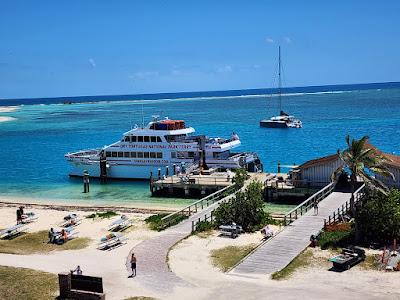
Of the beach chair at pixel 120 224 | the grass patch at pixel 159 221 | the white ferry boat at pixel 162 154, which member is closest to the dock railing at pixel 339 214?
the grass patch at pixel 159 221

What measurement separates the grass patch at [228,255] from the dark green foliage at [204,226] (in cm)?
356

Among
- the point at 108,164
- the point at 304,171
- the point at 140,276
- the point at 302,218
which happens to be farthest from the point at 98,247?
the point at 108,164

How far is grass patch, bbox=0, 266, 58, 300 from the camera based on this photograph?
2391 centimetres

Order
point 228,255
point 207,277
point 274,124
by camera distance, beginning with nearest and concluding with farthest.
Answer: point 207,277, point 228,255, point 274,124

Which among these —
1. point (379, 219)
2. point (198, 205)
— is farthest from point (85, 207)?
point (379, 219)

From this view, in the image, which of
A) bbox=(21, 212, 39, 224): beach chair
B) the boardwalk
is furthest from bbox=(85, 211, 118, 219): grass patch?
the boardwalk

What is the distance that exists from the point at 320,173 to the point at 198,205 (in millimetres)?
9560

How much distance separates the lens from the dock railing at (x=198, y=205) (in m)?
35.8

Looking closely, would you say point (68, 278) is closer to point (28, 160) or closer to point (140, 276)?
point (140, 276)

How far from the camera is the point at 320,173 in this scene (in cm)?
4259

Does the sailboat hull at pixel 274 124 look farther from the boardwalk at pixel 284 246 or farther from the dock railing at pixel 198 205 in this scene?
the boardwalk at pixel 284 246

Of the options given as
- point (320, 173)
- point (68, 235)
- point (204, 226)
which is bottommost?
point (68, 235)

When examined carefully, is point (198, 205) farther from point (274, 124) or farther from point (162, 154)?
point (274, 124)

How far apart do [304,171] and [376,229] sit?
50.2 feet
